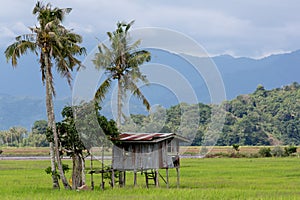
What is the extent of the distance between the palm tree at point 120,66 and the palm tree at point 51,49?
2.44 m

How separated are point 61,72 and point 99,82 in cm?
316

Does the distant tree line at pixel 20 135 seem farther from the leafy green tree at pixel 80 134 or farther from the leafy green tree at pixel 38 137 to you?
the leafy green tree at pixel 80 134

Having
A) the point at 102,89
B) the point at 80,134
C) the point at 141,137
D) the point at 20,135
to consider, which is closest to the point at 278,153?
the point at 102,89

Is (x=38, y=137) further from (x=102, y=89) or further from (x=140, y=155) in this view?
(x=140, y=155)

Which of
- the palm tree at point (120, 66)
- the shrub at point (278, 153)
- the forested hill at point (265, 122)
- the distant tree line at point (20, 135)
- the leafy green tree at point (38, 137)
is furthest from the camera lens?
the distant tree line at point (20, 135)

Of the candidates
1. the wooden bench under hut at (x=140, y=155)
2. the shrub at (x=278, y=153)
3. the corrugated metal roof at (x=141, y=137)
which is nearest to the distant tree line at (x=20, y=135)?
the shrub at (x=278, y=153)

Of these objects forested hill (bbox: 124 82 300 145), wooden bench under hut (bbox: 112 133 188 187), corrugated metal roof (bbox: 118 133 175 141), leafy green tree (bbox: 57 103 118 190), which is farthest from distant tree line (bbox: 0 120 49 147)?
leafy green tree (bbox: 57 103 118 190)

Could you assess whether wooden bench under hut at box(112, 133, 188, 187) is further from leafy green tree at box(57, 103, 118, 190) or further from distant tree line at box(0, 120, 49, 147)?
distant tree line at box(0, 120, 49, 147)

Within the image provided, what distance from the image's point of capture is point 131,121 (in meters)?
32.5

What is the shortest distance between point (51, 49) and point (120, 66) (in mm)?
4793

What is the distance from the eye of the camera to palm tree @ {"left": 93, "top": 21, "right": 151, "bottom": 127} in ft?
98.4

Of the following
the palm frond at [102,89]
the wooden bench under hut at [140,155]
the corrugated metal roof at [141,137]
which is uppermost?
the palm frond at [102,89]

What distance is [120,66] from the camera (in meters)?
30.0

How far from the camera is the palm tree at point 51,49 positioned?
25.9 metres
